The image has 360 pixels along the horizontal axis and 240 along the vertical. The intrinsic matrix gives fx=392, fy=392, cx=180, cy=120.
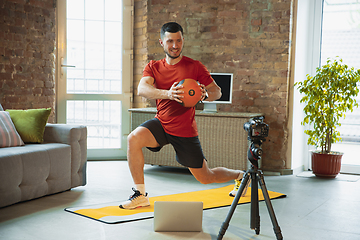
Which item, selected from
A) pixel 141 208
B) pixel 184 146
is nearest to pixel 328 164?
pixel 184 146

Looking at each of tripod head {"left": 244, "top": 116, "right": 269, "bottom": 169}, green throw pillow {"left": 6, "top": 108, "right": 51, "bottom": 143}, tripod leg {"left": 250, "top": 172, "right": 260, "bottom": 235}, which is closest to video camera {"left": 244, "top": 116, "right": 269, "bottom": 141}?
tripod head {"left": 244, "top": 116, "right": 269, "bottom": 169}

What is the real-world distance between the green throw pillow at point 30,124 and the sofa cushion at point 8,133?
7 centimetres

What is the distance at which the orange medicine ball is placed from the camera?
254cm

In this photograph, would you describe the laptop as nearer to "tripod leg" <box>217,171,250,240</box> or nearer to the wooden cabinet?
"tripod leg" <box>217,171,250,240</box>

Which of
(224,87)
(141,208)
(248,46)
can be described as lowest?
(141,208)

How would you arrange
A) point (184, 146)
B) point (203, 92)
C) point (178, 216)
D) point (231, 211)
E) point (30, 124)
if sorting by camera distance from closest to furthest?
point (231, 211)
point (178, 216)
point (203, 92)
point (184, 146)
point (30, 124)

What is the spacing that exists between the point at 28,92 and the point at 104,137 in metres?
1.18

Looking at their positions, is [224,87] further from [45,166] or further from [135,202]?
[45,166]

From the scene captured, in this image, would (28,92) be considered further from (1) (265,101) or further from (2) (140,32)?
(1) (265,101)

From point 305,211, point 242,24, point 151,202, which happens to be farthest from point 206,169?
point 242,24

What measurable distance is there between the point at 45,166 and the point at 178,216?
1.38 meters

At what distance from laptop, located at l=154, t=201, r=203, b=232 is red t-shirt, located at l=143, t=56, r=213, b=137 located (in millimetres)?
564

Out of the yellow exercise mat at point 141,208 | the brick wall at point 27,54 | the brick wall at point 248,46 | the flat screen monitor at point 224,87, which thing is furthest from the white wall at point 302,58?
the brick wall at point 27,54

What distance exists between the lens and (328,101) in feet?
14.6
